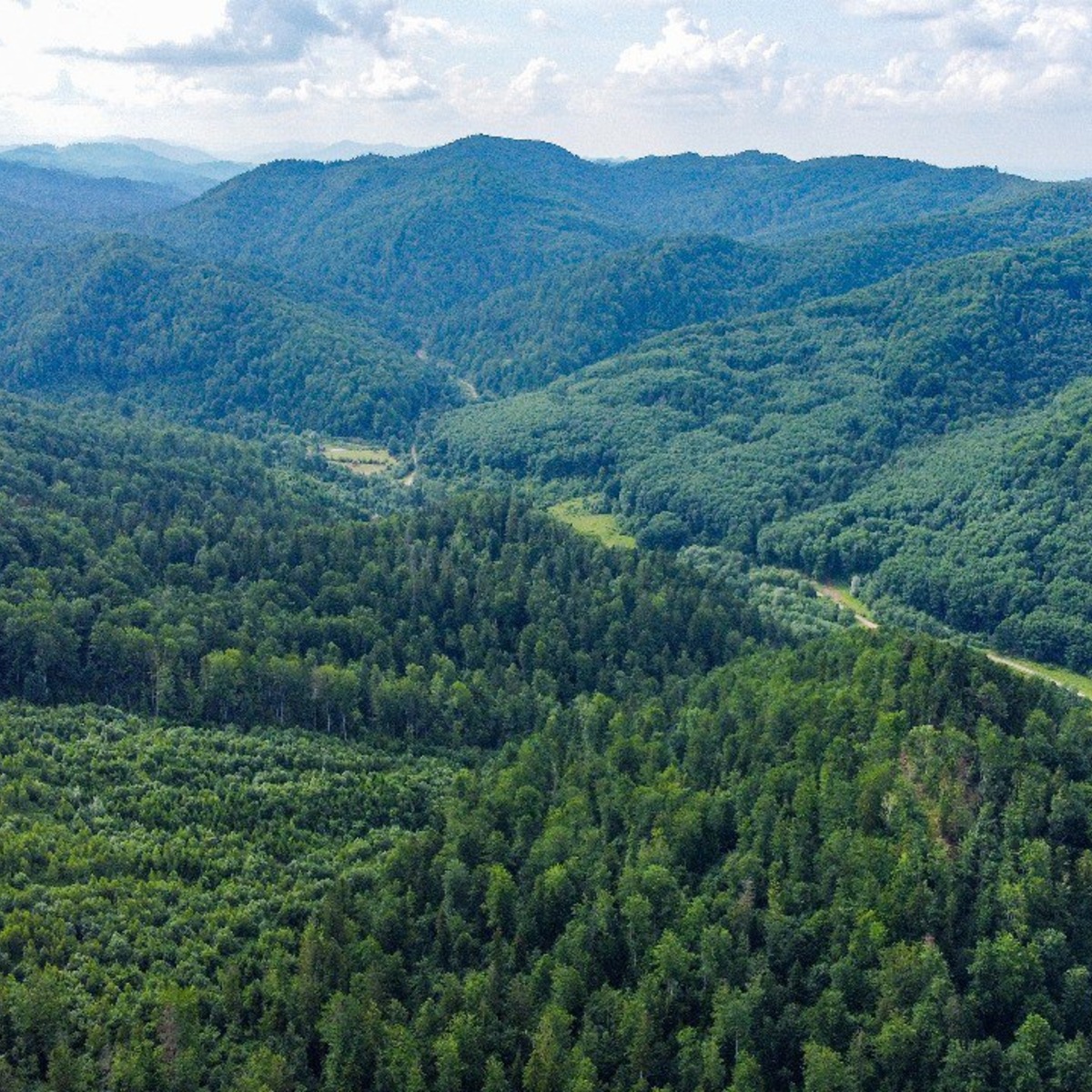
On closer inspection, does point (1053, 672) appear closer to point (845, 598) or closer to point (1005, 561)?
point (1005, 561)

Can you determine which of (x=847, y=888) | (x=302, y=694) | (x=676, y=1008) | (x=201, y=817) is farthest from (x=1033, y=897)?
(x=302, y=694)

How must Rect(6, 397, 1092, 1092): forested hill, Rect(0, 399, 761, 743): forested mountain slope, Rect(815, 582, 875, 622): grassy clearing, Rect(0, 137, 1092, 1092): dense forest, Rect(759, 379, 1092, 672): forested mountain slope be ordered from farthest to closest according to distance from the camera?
Rect(815, 582, 875, 622): grassy clearing → Rect(759, 379, 1092, 672): forested mountain slope → Rect(0, 399, 761, 743): forested mountain slope → Rect(0, 137, 1092, 1092): dense forest → Rect(6, 397, 1092, 1092): forested hill

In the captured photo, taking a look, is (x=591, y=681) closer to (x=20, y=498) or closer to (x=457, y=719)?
(x=457, y=719)

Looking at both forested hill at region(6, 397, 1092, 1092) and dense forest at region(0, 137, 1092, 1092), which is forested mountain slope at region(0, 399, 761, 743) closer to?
dense forest at region(0, 137, 1092, 1092)

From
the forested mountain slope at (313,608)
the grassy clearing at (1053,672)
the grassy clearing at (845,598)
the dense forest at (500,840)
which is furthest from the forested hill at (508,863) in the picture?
the grassy clearing at (845,598)

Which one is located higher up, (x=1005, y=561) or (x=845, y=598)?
(x=1005, y=561)

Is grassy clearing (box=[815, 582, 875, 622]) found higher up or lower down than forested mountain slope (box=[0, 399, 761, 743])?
lower down

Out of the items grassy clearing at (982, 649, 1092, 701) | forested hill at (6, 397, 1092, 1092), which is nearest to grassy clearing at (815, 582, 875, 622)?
grassy clearing at (982, 649, 1092, 701)

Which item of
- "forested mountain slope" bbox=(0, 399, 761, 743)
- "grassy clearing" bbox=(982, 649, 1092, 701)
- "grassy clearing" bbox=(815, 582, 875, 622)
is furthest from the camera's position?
"grassy clearing" bbox=(815, 582, 875, 622)

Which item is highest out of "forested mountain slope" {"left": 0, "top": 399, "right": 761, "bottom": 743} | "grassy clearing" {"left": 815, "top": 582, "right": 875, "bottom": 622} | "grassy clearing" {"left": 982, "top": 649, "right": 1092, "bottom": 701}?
"forested mountain slope" {"left": 0, "top": 399, "right": 761, "bottom": 743}

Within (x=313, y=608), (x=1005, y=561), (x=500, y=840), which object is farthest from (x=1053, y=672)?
(x=500, y=840)

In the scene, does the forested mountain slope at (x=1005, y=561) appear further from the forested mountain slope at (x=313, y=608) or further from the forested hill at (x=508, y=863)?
the forested hill at (x=508, y=863)
